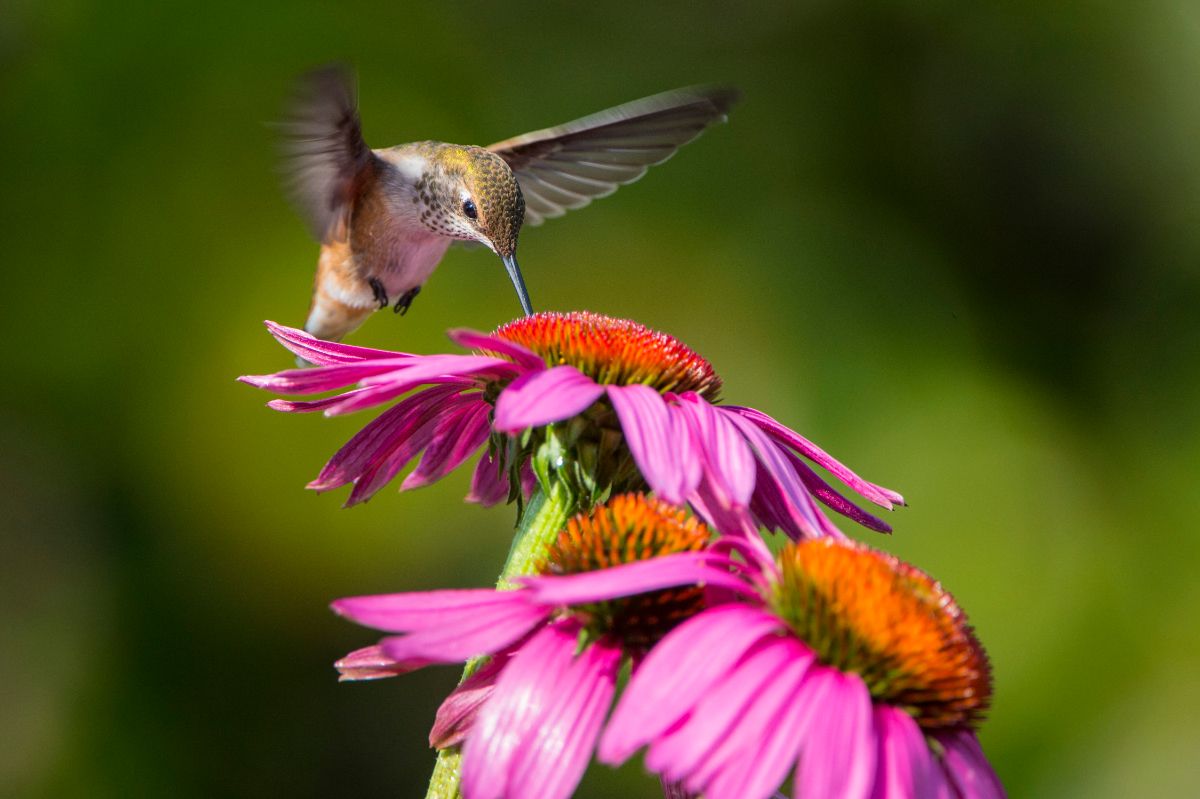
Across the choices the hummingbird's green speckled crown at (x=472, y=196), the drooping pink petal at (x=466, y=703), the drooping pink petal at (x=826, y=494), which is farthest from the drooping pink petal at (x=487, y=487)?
the hummingbird's green speckled crown at (x=472, y=196)

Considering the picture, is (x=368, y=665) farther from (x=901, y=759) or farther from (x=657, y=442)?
(x=901, y=759)

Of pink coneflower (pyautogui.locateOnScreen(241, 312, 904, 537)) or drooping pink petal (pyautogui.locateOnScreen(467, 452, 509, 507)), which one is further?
drooping pink petal (pyautogui.locateOnScreen(467, 452, 509, 507))

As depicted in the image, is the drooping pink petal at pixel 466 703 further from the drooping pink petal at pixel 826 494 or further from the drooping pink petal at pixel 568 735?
the drooping pink petal at pixel 826 494

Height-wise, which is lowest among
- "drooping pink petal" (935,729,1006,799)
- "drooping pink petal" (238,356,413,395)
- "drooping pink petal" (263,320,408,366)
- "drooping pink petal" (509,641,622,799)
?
"drooping pink petal" (935,729,1006,799)

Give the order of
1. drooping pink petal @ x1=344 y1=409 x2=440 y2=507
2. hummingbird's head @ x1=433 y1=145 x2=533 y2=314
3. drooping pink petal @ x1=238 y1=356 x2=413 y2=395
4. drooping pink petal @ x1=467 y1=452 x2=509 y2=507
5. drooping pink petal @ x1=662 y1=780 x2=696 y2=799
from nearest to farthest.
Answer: drooping pink petal @ x1=662 y1=780 x2=696 y2=799
drooping pink petal @ x1=238 y1=356 x2=413 y2=395
drooping pink petal @ x1=344 y1=409 x2=440 y2=507
drooping pink petal @ x1=467 y1=452 x2=509 y2=507
hummingbird's head @ x1=433 y1=145 x2=533 y2=314

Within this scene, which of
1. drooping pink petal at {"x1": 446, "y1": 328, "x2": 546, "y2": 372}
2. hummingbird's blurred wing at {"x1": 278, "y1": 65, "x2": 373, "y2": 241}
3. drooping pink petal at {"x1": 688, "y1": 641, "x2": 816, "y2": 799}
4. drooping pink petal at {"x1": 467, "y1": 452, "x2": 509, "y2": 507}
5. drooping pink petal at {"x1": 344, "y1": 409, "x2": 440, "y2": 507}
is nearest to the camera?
drooping pink petal at {"x1": 688, "y1": 641, "x2": 816, "y2": 799}

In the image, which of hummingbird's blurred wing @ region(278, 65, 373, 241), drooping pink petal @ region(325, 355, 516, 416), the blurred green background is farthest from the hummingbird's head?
the blurred green background

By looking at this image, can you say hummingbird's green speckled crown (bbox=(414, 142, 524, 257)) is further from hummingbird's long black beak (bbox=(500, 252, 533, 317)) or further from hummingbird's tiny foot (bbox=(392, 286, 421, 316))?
hummingbird's tiny foot (bbox=(392, 286, 421, 316))

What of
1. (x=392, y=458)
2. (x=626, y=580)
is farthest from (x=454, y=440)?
(x=626, y=580)
